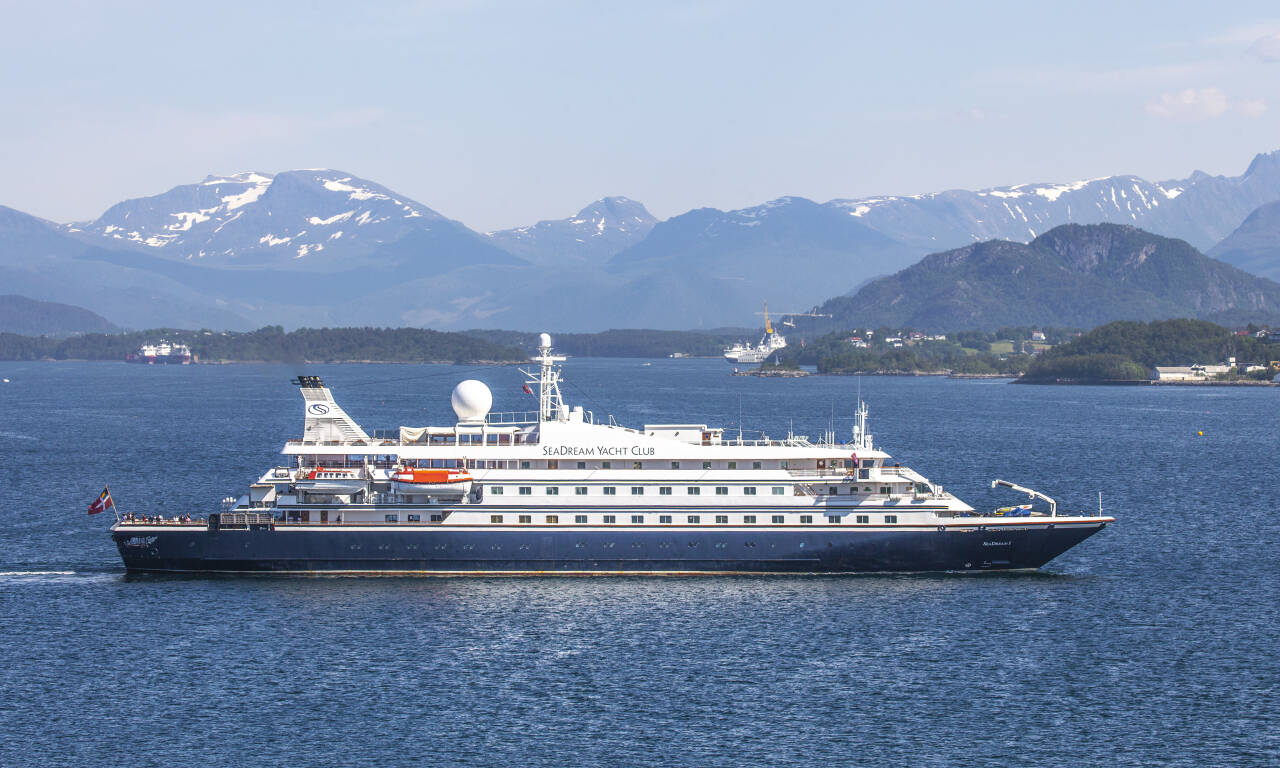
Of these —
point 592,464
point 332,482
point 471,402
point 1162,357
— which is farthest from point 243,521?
point 1162,357

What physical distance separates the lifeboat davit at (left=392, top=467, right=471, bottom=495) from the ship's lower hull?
117 centimetres

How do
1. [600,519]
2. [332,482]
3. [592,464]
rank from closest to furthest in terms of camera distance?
[600,519], [332,482], [592,464]

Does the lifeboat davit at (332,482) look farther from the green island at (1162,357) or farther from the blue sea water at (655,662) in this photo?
the green island at (1162,357)

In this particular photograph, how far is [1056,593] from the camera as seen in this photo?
42.1 meters

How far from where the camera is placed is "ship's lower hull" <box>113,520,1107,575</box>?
42938mm

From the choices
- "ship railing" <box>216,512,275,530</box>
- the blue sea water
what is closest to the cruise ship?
"ship railing" <box>216,512,275,530</box>

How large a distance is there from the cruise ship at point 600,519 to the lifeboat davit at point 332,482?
45 mm

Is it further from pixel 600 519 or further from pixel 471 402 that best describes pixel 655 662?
pixel 471 402

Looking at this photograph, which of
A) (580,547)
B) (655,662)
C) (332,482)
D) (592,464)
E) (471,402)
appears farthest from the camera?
(471,402)

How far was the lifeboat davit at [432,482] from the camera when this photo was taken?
42.7 metres

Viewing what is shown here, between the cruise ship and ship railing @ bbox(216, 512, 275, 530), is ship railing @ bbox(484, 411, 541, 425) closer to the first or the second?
the cruise ship

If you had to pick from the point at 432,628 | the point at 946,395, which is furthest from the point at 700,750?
the point at 946,395

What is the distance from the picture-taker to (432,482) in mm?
42719

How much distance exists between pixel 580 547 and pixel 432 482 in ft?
16.5
